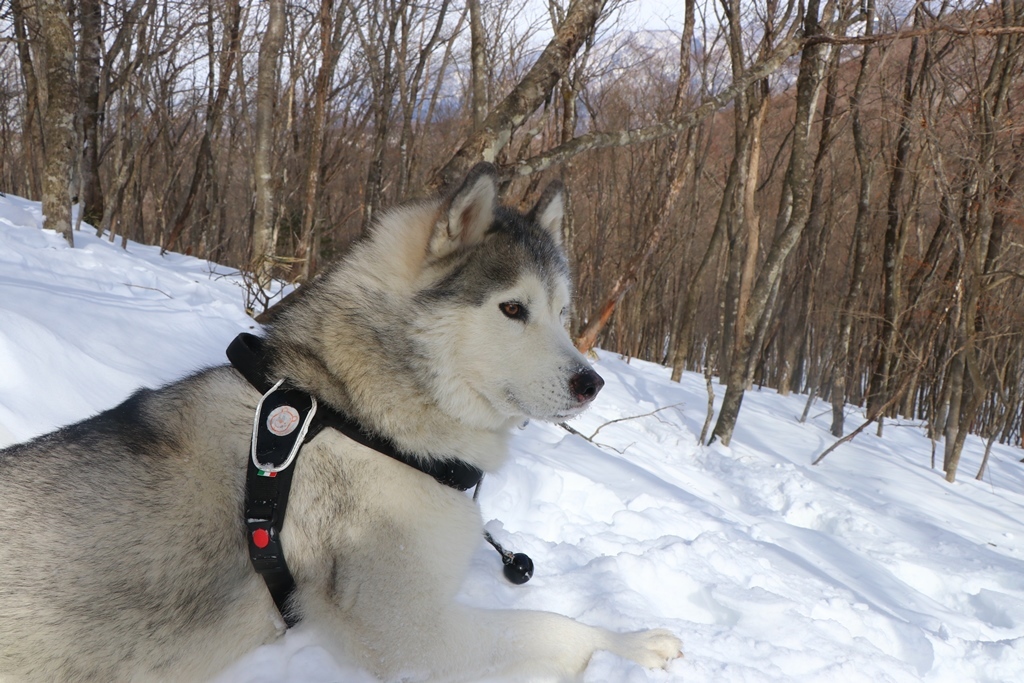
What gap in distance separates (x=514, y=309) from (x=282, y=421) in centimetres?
88

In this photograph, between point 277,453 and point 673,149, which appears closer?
point 277,453

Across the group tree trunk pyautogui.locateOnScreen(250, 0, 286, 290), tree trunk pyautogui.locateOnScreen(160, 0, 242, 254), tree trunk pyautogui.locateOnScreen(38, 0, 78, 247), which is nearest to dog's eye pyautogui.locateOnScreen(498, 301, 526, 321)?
tree trunk pyautogui.locateOnScreen(250, 0, 286, 290)

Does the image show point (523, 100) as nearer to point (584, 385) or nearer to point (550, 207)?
point (550, 207)

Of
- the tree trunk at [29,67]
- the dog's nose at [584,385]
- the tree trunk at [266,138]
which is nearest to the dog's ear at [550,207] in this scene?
the dog's nose at [584,385]

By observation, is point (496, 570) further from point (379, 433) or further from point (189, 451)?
point (189, 451)

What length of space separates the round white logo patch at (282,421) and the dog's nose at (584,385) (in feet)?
3.07

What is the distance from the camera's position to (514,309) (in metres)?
2.31

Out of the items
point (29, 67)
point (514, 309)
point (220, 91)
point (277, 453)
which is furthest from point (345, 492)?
point (220, 91)

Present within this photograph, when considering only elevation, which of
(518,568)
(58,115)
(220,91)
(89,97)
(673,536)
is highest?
(220,91)

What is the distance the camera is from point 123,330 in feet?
14.3

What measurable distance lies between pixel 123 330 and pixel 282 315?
8.87ft

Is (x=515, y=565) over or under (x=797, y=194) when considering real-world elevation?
under

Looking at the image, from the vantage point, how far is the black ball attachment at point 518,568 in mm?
2760

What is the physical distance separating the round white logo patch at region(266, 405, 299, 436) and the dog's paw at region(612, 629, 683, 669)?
4.40ft
